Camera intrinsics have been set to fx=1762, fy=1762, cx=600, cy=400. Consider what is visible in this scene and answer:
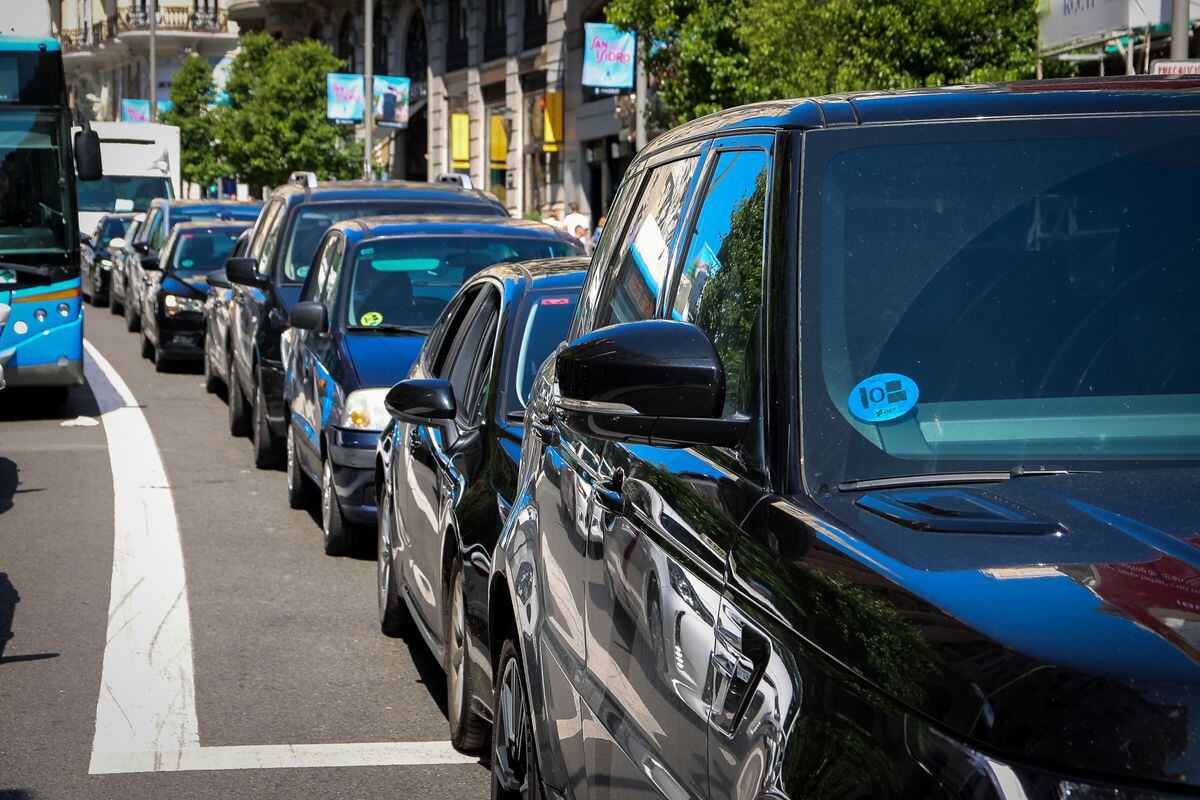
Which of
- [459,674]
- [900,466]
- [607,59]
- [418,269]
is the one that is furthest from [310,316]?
[607,59]

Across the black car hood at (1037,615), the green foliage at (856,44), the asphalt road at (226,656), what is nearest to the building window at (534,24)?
the green foliage at (856,44)

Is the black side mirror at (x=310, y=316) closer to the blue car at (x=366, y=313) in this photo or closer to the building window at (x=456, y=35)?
the blue car at (x=366, y=313)

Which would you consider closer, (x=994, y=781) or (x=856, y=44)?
(x=994, y=781)

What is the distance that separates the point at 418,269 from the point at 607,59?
23244 mm

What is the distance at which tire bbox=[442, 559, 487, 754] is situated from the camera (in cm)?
552

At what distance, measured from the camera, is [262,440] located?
12.7m

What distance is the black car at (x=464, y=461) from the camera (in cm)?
544

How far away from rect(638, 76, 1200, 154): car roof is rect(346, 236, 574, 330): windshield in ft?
22.7

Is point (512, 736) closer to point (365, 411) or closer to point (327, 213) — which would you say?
point (365, 411)

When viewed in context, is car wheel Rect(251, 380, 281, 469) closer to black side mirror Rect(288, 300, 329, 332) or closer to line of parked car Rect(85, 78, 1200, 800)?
black side mirror Rect(288, 300, 329, 332)

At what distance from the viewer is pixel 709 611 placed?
271cm

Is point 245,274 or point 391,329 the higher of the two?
point 245,274

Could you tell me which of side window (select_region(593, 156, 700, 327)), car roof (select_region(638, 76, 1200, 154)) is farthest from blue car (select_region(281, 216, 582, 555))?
car roof (select_region(638, 76, 1200, 154))

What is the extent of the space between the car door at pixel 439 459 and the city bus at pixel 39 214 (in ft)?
31.4
